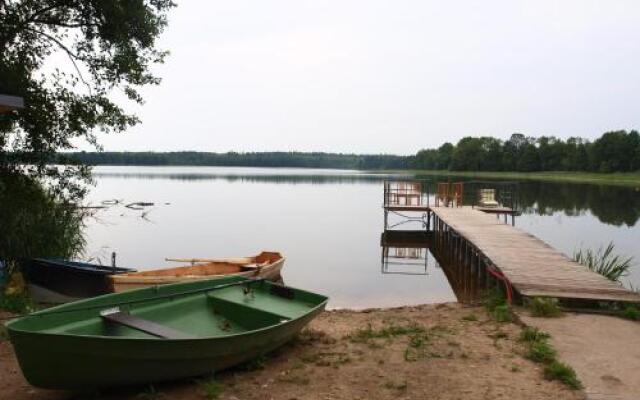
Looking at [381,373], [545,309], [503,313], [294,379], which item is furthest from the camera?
[503,313]

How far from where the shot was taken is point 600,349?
6555 millimetres

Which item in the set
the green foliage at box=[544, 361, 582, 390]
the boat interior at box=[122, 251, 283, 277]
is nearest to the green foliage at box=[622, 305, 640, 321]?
the green foliage at box=[544, 361, 582, 390]

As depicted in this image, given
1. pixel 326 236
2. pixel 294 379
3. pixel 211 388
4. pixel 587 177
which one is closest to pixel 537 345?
pixel 294 379

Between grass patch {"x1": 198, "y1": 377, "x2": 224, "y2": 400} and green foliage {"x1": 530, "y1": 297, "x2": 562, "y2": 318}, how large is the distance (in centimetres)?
503

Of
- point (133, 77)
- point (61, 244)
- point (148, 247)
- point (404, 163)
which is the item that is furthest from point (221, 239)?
point (404, 163)

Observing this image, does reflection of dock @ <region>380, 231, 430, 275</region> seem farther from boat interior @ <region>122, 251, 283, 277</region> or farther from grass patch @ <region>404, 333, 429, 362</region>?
grass patch @ <region>404, 333, 429, 362</region>

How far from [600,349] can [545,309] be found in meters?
1.59

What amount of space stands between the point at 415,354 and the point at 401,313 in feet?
10.7

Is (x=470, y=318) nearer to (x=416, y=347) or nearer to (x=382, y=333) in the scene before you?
(x=382, y=333)

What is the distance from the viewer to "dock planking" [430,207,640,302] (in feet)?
28.6

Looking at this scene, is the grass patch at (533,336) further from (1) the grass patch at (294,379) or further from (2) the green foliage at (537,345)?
(1) the grass patch at (294,379)

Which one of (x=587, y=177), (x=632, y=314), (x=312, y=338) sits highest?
(x=587, y=177)

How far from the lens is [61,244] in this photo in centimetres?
1368

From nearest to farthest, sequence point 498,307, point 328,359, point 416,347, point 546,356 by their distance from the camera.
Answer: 1. point 546,356
2. point 328,359
3. point 416,347
4. point 498,307
